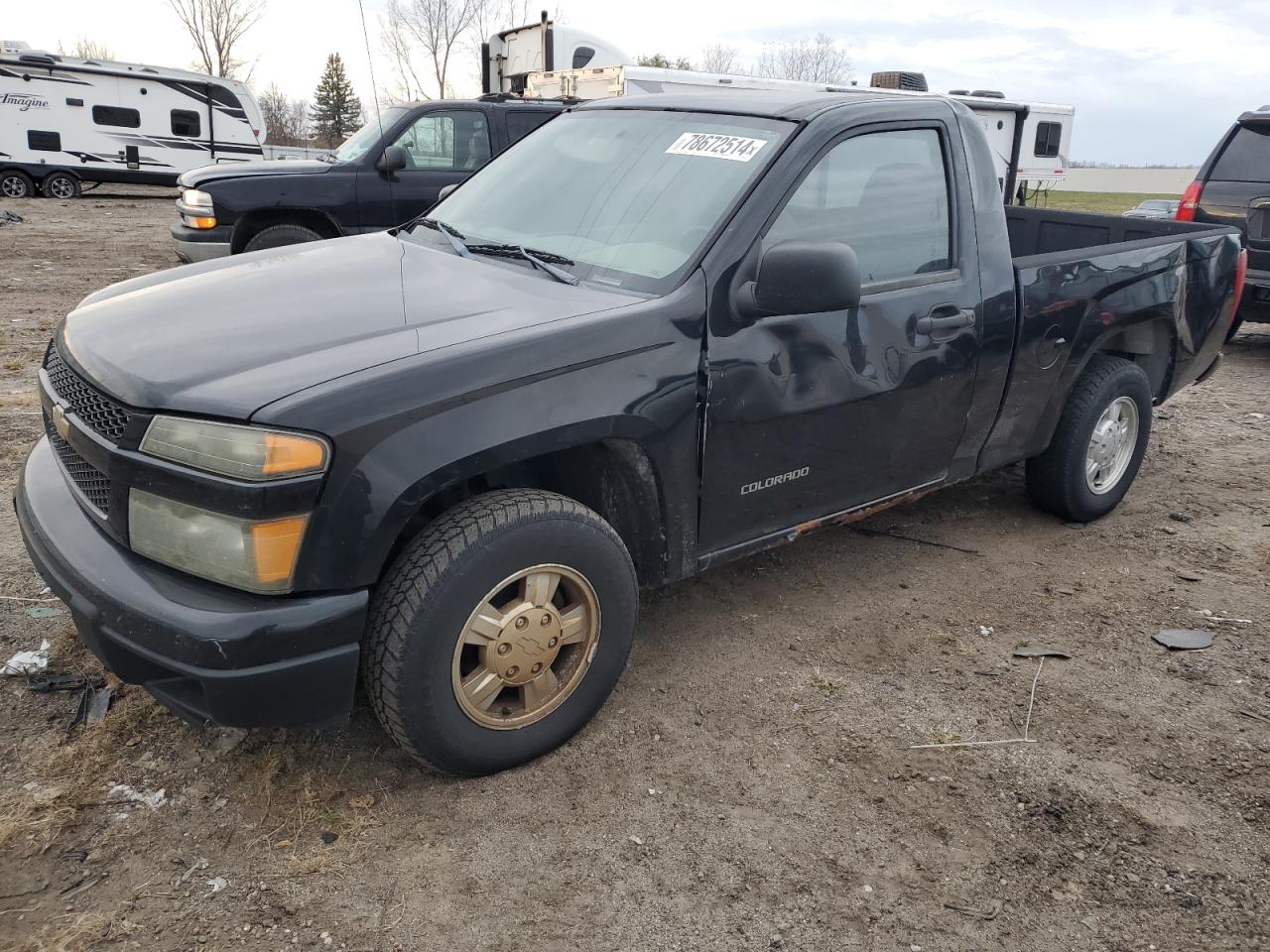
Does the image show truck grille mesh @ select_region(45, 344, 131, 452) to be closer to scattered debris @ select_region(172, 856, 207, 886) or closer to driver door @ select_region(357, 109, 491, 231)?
scattered debris @ select_region(172, 856, 207, 886)

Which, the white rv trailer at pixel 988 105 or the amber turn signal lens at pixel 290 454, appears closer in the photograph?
the amber turn signal lens at pixel 290 454

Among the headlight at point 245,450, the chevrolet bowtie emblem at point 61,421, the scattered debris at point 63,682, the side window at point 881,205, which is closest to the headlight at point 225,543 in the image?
the headlight at point 245,450

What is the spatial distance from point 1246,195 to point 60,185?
67.9ft

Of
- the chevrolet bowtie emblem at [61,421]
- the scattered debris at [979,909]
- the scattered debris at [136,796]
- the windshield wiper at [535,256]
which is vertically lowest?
the scattered debris at [979,909]

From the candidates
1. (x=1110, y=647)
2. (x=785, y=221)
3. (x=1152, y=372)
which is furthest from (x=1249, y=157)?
(x=785, y=221)

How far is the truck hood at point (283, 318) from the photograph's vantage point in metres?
2.35

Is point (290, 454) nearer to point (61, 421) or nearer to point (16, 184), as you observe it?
point (61, 421)

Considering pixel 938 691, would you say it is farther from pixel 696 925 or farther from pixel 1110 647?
pixel 696 925

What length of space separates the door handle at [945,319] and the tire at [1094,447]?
3.44 ft

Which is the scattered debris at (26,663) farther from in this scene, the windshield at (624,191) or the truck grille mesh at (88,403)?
the windshield at (624,191)

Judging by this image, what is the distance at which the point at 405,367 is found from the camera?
2355 millimetres

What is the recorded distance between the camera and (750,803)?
2.69 m

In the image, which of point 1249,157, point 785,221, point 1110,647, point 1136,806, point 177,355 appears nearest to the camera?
point 177,355

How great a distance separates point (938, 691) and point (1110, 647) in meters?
0.79
